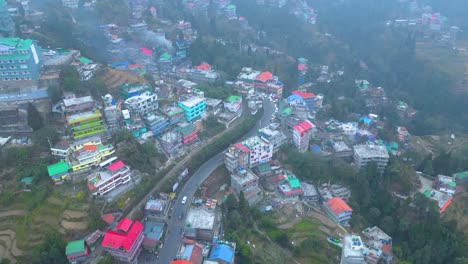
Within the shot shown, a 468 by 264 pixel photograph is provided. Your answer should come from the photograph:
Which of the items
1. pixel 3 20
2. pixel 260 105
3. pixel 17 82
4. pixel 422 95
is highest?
pixel 3 20

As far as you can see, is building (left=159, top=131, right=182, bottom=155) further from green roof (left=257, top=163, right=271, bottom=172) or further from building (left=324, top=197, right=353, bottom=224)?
building (left=324, top=197, right=353, bottom=224)

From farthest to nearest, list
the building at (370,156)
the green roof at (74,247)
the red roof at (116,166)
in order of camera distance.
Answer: the building at (370,156) < the red roof at (116,166) < the green roof at (74,247)

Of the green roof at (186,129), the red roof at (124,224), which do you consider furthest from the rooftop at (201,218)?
the green roof at (186,129)

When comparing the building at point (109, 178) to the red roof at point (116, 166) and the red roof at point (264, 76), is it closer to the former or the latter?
the red roof at point (116, 166)

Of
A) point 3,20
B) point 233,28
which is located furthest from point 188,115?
point 233,28

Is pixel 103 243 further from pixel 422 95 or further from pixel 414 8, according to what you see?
pixel 414 8

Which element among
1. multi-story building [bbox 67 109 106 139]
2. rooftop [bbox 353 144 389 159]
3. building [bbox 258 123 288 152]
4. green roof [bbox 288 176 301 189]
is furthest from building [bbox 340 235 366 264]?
multi-story building [bbox 67 109 106 139]

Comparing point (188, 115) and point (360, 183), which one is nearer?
point (360, 183)
